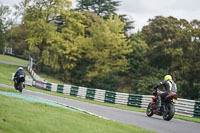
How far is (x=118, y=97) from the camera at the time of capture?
89.6 feet

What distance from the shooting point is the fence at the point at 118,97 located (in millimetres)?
19234

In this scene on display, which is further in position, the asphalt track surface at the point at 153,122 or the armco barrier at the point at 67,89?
the armco barrier at the point at 67,89

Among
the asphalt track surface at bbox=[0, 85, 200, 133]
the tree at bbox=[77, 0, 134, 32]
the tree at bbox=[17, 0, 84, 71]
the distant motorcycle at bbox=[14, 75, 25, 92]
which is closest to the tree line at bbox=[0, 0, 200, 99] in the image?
the tree at bbox=[17, 0, 84, 71]

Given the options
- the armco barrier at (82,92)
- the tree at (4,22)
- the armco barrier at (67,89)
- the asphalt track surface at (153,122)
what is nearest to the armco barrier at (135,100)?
the armco barrier at (82,92)

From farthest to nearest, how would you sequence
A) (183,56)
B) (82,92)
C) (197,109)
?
(183,56)
(82,92)
(197,109)

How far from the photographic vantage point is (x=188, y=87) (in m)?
40.9

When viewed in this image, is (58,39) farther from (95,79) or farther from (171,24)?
(171,24)

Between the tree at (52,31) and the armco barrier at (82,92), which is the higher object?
the tree at (52,31)

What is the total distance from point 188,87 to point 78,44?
18.5 metres

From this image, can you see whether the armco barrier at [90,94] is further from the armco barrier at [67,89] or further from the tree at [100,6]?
the tree at [100,6]

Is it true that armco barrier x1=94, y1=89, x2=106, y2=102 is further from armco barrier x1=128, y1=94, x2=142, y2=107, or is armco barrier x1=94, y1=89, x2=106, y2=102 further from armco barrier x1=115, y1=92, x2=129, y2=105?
armco barrier x1=128, y1=94, x2=142, y2=107

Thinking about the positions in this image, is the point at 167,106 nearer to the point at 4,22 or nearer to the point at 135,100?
the point at 135,100

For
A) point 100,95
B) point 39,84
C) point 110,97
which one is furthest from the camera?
point 39,84

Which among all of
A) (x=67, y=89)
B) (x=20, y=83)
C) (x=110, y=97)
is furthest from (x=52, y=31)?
(x=20, y=83)
